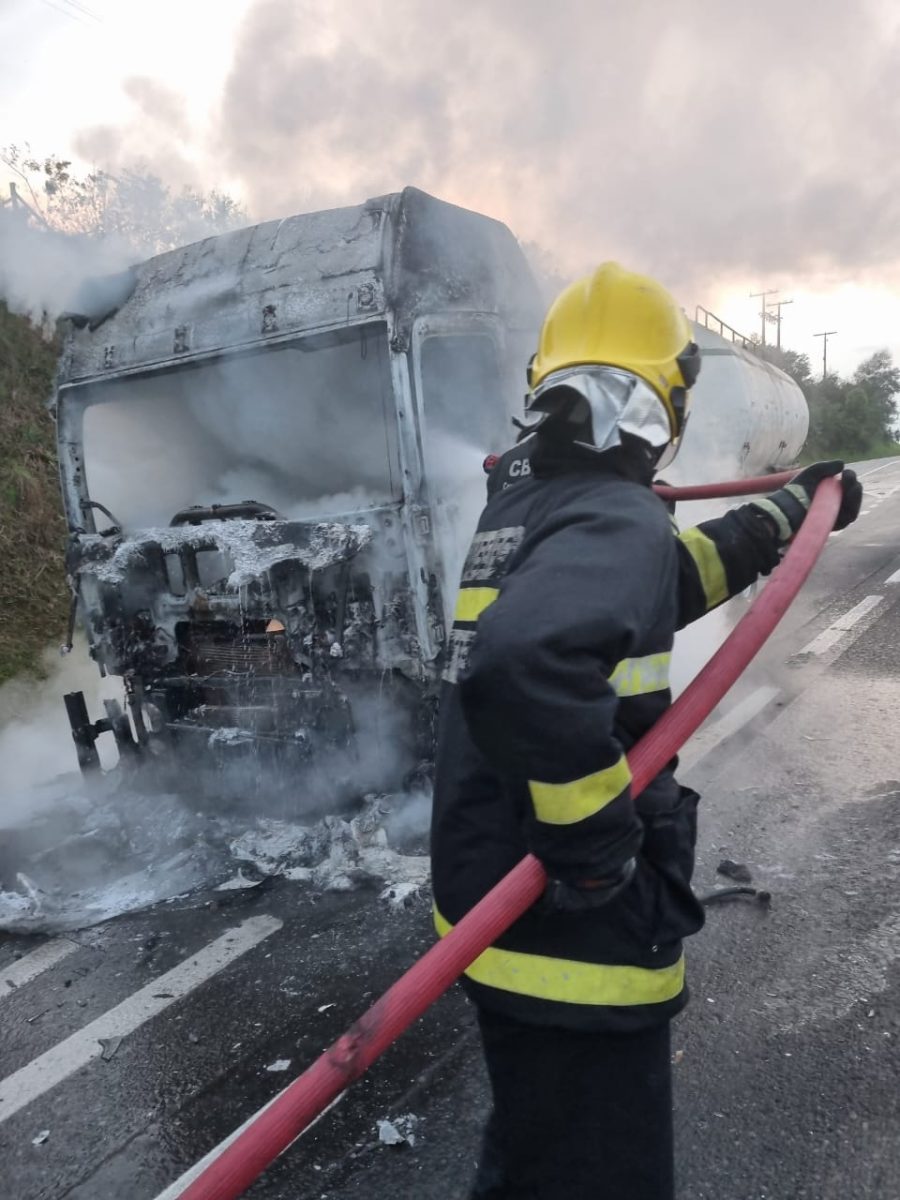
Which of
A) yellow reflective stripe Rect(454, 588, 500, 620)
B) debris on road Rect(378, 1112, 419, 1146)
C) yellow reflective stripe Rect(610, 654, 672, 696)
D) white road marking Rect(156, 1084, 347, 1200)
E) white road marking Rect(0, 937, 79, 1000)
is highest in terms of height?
yellow reflective stripe Rect(454, 588, 500, 620)

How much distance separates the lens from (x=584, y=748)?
4.28 ft

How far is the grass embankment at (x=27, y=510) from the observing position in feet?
27.1

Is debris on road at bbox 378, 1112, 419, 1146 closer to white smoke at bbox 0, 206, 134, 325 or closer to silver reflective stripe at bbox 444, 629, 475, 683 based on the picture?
silver reflective stripe at bbox 444, 629, 475, 683

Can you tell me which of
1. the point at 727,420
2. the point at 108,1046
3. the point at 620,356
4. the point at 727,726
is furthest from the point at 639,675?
the point at 727,420

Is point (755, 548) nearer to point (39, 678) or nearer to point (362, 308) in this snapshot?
point (362, 308)

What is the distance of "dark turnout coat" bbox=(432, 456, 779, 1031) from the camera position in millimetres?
1305

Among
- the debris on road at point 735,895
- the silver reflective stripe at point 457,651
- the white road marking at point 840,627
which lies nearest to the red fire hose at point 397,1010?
the silver reflective stripe at point 457,651

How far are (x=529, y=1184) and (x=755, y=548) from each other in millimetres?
1237

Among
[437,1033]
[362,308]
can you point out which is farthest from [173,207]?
[437,1033]

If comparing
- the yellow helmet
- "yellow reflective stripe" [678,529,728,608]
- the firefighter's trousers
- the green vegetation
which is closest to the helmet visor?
the yellow helmet

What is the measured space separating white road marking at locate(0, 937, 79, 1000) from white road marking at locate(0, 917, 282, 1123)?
49 centimetres

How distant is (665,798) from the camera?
5.22 feet

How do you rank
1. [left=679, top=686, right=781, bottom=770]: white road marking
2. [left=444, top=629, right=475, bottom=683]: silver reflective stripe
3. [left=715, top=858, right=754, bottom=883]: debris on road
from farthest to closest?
[left=679, top=686, right=781, bottom=770]: white road marking → [left=715, top=858, right=754, bottom=883]: debris on road → [left=444, top=629, right=475, bottom=683]: silver reflective stripe

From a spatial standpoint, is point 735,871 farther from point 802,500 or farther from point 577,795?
point 577,795
